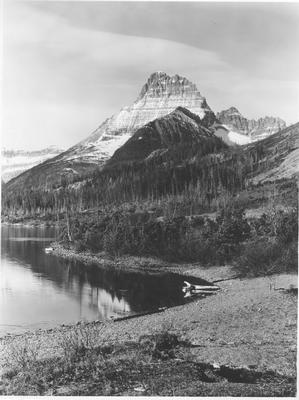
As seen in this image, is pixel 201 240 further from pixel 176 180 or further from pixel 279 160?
pixel 176 180

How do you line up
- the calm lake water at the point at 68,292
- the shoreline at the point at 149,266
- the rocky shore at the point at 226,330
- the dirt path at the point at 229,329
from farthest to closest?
the shoreline at the point at 149,266 < the calm lake water at the point at 68,292 < the dirt path at the point at 229,329 < the rocky shore at the point at 226,330

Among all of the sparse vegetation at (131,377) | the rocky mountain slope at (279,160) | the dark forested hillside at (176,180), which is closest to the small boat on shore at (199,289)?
the sparse vegetation at (131,377)

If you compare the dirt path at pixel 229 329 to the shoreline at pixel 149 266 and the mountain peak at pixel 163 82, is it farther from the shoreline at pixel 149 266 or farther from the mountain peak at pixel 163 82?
the mountain peak at pixel 163 82

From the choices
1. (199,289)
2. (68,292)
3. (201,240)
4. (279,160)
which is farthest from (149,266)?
(279,160)

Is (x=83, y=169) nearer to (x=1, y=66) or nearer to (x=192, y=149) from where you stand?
(x=192, y=149)

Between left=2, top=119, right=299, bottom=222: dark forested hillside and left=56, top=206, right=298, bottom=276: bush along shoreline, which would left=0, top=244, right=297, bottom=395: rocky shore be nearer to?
left=56, top=206, right=298, bottom=276: bush along shoreline

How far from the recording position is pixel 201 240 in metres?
42.1

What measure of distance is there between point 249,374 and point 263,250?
2101 centimetres

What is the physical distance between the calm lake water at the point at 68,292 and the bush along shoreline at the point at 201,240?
4.87 metres

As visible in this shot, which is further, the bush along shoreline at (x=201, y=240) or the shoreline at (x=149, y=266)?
the shoreline at (x=149, y=266)

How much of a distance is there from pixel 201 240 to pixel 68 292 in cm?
1597

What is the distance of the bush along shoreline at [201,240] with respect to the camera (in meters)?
33.5

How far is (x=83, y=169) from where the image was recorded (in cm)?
19688

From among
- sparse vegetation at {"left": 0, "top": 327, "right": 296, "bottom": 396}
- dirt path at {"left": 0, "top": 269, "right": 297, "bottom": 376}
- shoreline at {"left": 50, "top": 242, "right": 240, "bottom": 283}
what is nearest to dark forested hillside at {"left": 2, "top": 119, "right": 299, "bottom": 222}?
shoreline at {"left": 50, "top": 242, "right": 240, "bottom": 283}
